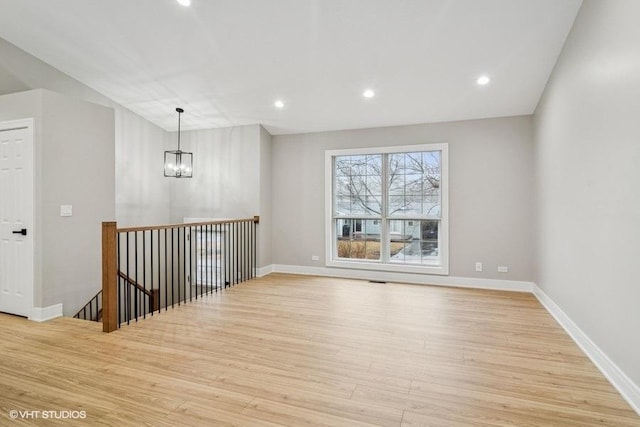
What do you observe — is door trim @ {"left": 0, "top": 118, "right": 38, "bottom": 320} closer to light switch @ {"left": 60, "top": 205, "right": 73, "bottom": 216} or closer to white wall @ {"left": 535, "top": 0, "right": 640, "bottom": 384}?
light switch @ {"left": 60, "top": 205, "right": 73, "bottom": 216}

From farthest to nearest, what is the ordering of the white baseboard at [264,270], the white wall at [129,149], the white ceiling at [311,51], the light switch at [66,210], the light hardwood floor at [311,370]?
the white baseboard at [264,270] → the white wall at [129,149] → the light switch at [66,210] → the white ceiling at [311,51] → the light hardwood floor at [311,370]

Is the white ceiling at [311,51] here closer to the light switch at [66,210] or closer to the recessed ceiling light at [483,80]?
the recessed ceiling light at [483,80]

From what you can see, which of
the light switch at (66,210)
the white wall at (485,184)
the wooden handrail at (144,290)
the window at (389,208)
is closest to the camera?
the light switch at (66,210)

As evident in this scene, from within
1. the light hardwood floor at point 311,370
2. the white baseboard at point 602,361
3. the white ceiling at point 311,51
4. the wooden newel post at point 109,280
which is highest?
the white ceiling at point 311,51

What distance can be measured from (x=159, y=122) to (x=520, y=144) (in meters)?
5.95

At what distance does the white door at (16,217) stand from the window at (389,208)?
3.96 metres

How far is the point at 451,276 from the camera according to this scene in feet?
17.0

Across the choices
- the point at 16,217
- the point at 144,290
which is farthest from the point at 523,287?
the point at 16,217

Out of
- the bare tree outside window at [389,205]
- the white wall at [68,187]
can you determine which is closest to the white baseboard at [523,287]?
the bare tree outside window at [389,205]

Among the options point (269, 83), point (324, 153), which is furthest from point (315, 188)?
point (269, 83)

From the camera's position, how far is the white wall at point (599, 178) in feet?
6.89

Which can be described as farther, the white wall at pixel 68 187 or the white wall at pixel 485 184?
the white wall at pixel 485 184

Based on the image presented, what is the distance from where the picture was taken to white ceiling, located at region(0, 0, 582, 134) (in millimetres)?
3176

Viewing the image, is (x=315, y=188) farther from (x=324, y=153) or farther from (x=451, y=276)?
(x=451, y=276)
